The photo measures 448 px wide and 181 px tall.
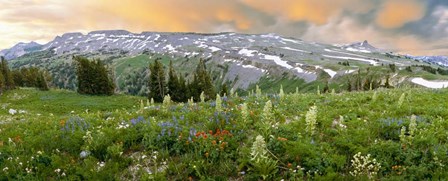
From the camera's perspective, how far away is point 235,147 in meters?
10.0

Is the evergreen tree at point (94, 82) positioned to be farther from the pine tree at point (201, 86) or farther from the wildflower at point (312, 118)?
the wildflower at point (312, 118)

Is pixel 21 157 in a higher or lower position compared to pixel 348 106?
lower

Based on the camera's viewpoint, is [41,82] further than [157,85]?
Yes

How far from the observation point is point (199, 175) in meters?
8.84

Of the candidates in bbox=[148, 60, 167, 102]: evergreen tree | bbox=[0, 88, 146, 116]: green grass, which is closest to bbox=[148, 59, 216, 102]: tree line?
bbox=[148, 60, 167, 102]: evergreen tree

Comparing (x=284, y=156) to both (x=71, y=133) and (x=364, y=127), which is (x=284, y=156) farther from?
(x=71, y=133)

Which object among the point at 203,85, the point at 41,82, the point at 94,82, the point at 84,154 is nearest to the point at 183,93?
the point at 203,85

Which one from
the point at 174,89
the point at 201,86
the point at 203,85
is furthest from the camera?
the point at 203,85

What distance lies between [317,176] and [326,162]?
648 millimetres

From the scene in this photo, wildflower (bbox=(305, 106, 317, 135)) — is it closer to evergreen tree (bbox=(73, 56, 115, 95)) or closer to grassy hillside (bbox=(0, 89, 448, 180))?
grassy hillside (bbox=(0, 89, 448, 180))

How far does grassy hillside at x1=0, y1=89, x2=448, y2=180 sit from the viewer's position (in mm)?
8742

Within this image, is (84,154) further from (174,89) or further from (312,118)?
(174,89)

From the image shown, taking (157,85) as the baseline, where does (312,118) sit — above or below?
above

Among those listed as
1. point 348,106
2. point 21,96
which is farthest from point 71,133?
point 21,96
